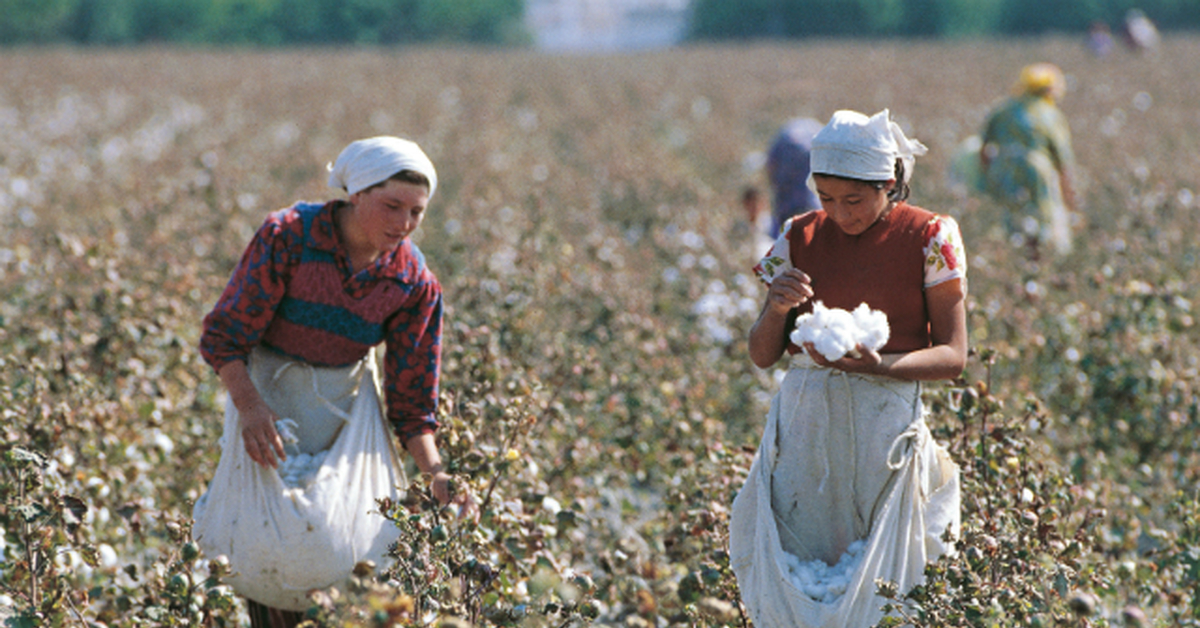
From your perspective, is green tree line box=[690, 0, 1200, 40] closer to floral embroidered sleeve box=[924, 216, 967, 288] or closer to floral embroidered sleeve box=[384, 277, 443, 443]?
floral embroidered sleeve box=[384, 277, 443, 443]

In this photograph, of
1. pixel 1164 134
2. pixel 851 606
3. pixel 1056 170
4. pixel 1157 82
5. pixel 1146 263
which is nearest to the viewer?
pixel 851 606

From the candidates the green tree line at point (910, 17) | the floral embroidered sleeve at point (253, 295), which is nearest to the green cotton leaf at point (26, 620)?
the floral embroidered sleeve at point (253, 295)

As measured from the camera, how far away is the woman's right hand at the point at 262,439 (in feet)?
8.56

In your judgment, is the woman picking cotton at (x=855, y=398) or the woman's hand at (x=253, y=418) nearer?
the woman picking cotton at (x=855, y=398)

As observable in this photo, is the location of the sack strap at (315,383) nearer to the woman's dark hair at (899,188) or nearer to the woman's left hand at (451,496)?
the woman's left hand at (451,496)

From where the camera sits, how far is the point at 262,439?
2.61 metres

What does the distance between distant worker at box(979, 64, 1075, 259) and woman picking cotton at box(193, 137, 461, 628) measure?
5.19m

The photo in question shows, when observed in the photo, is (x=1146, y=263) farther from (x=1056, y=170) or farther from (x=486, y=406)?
(x=486, y=406)

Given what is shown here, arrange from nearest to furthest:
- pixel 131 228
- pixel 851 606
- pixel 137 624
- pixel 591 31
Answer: pixel 851 606
pixel 137 624
pixel 131 228
pixel 591 31

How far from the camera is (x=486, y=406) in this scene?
11.3 feet

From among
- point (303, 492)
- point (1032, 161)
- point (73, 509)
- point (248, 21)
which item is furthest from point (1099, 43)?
point (248, 21)

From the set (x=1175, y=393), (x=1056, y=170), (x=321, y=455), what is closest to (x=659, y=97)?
(x=1056, y=170)

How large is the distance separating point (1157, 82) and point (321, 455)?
20.1 m

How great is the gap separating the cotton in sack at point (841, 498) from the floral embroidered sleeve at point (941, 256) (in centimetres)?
21
